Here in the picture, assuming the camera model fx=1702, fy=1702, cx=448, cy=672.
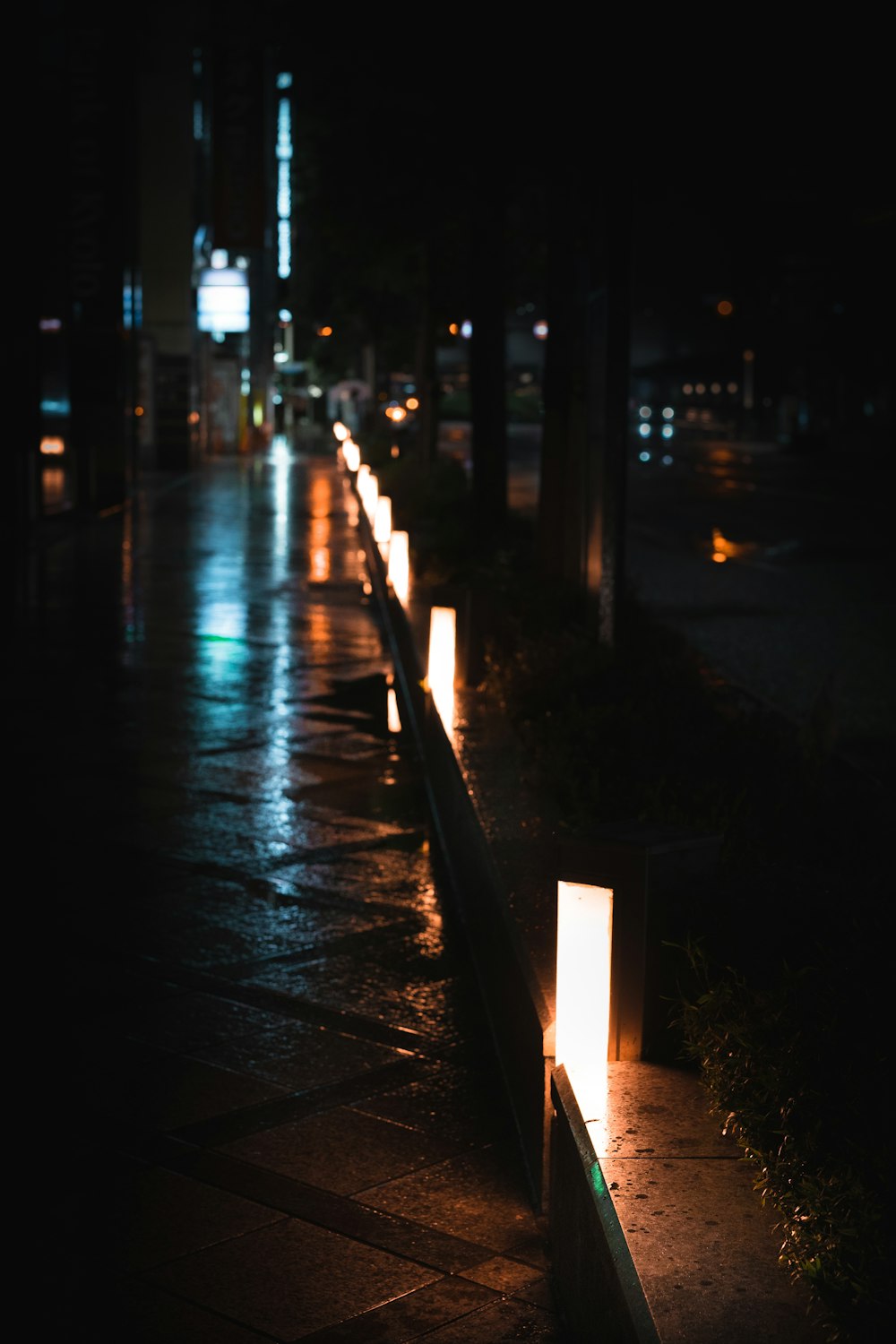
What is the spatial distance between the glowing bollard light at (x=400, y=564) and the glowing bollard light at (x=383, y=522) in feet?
10.8

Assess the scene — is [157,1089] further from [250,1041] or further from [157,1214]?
[157,1214]

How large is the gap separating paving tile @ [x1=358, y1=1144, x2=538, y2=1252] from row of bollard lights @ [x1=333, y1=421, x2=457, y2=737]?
3721mm

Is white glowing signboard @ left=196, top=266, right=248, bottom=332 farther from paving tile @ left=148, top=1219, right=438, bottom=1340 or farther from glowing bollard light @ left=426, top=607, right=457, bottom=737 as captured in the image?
paving tile @ left=148, top=1219, right=438, bottom=1340

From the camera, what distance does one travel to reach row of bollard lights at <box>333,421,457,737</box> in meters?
8.77

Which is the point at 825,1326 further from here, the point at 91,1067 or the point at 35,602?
the point at 35,602

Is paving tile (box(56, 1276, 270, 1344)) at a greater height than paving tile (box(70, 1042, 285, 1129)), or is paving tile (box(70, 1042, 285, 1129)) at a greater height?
paving tile (box(70, 1042, 285, 1129))

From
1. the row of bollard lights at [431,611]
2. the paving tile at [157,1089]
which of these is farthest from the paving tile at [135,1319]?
the row of bollard lights at [431,611]

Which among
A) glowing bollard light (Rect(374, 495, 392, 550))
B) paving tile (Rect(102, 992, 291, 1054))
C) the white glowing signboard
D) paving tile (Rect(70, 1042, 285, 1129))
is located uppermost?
the white glowing signboard

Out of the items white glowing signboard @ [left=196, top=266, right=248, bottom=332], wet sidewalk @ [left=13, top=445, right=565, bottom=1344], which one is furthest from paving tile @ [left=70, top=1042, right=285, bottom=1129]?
white glowing signboard @ [left=196, top=266, right=248, bottom=332]

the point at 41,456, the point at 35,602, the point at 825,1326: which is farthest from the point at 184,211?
the point at 825,1326

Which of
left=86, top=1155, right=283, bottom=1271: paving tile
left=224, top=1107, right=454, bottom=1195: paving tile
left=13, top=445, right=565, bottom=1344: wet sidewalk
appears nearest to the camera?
left=13, top=445, right=565, bottom=1344: wet sidewalk

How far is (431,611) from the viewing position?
29.1 feet

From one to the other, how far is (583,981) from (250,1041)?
1626 millimetres

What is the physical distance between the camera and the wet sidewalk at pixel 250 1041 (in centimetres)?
367
